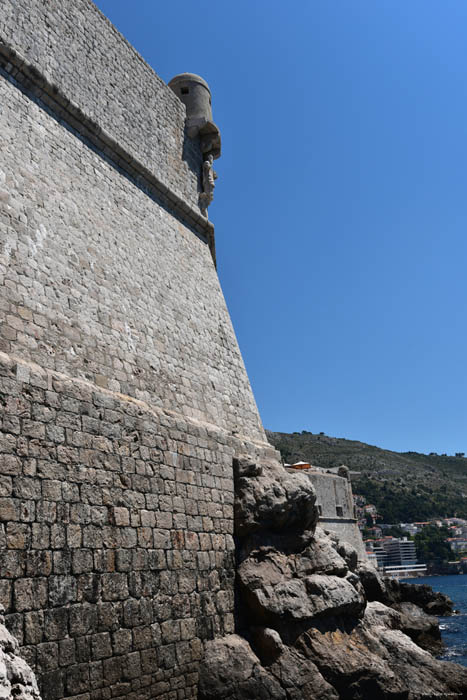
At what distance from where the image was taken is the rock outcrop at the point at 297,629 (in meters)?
7.80

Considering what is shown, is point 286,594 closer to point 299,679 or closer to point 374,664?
point 299,679

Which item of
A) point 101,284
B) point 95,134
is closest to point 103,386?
point 101,284

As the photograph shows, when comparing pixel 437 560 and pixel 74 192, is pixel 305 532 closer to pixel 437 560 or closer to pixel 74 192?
pixel 74 192

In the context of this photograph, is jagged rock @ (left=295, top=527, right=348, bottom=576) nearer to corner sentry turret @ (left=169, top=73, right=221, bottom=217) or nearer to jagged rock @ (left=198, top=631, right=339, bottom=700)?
jagged rock @ (left=198, top=631, right=339, bottom=700)

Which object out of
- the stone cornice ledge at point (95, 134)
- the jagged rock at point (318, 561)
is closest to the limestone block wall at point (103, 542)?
the jagged rock at point (318, 561)

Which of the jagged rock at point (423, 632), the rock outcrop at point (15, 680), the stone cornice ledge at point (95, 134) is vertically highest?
the stone cornice ledge at point (95, 134)

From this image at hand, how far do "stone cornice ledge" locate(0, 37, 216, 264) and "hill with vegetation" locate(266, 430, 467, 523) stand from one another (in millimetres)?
73956

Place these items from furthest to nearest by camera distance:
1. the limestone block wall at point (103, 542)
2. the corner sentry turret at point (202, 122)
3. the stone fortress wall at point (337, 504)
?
the stone fortress wall at point (337, 504), the corner sentry turret at point (202, 122), the limestone block wall at point (103, 542)

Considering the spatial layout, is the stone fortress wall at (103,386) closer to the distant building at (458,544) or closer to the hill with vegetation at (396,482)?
the hill with vegetation at (396,482)

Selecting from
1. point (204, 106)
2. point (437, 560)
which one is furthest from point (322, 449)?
point (204, 106)

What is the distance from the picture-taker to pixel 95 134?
10.2 meters

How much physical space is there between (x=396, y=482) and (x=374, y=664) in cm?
9614

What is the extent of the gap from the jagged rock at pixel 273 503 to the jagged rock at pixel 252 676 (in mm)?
1669

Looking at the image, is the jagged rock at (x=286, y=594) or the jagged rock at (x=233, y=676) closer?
the jagged rock at (x=233, y=676)
